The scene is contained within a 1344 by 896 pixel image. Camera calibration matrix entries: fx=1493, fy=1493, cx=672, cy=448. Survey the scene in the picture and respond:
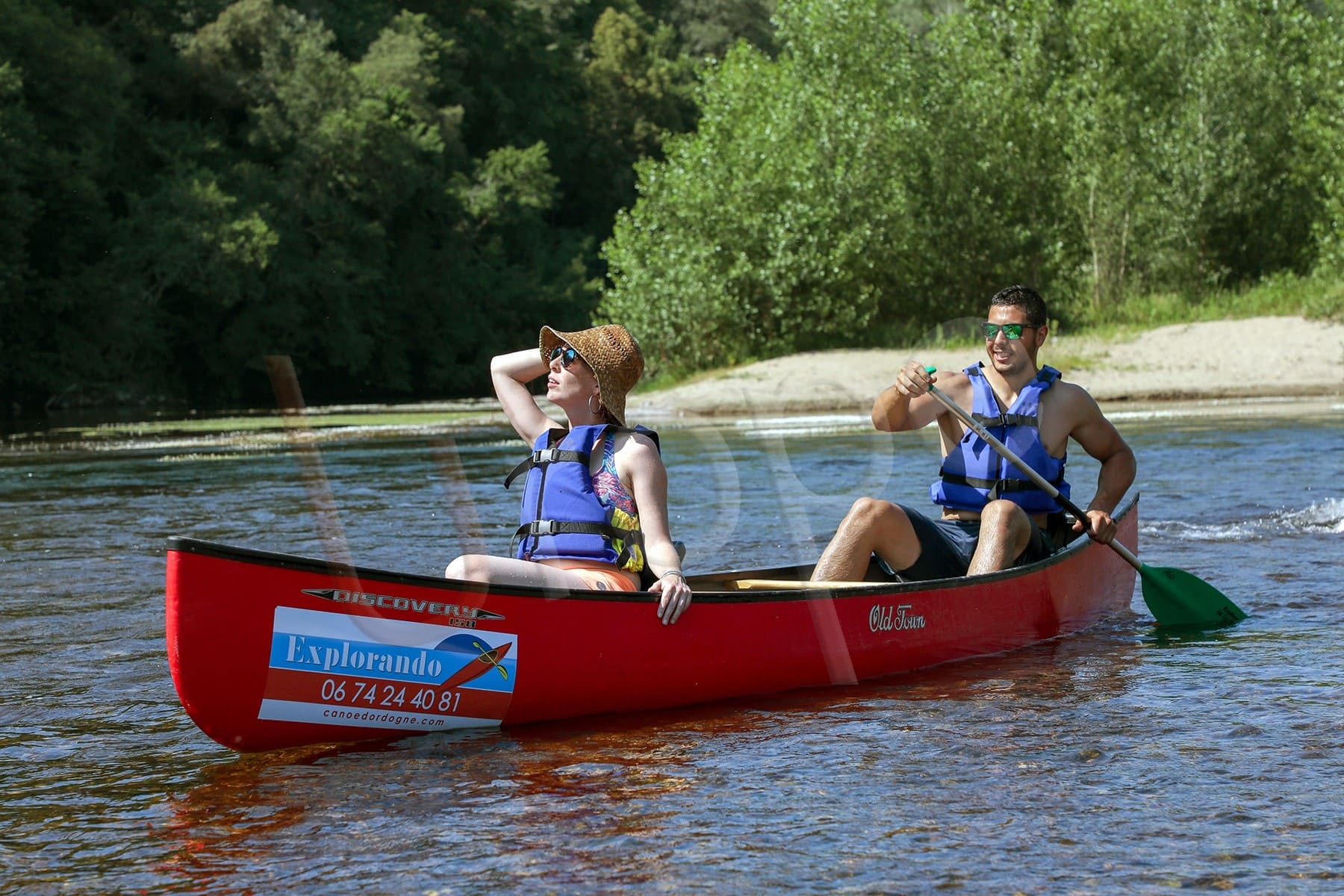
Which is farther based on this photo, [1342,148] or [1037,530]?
[1342,148]

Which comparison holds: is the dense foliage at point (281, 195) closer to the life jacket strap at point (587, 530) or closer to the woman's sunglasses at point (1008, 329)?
the woman's sunglasses at point (1008, 329)

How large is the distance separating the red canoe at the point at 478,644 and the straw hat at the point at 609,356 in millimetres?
666

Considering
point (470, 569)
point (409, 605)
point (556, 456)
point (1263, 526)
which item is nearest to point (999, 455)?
point (556, 456)

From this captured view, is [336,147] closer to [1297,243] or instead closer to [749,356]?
[749,356]

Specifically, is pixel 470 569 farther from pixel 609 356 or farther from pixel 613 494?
pixel 609 356

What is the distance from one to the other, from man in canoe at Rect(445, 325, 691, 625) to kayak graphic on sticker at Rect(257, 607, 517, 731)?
1.17 ft

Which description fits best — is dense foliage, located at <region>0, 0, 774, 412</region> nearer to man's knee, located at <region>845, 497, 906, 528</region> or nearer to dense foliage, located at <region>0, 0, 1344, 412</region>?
dense foliage, located at <region>0, 0, 1344, 412</region>

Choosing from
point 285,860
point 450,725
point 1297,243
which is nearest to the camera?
point 285,860

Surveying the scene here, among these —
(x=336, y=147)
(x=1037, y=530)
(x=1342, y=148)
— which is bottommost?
(x=1037, y=530)

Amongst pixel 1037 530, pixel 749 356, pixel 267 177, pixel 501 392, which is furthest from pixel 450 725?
pixel 267 177

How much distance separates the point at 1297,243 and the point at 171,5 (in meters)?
26.4

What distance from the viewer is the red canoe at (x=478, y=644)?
4055mm

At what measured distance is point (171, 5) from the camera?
120ft

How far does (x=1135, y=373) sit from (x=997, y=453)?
15.5m
